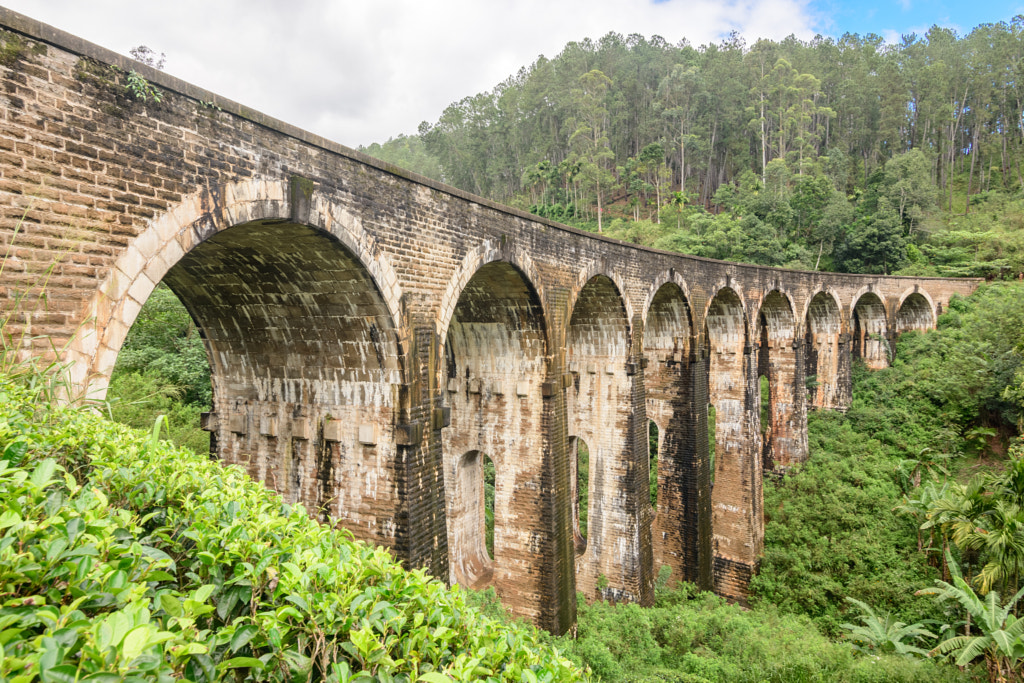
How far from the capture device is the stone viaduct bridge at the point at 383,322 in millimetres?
3578

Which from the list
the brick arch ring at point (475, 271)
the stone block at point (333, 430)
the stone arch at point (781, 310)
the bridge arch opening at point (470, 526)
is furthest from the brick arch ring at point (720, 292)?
the stone block at point (333, 430)

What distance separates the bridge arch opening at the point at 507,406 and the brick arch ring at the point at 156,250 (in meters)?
3.91

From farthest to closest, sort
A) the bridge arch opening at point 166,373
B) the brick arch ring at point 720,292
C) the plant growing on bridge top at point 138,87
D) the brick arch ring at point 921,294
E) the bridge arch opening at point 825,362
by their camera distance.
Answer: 1. the brick arch ring at point 921,294
2. the bridge arch opening at point 825,362
3. the brick arch ring at point 720,292
4. the bridge arch opening at point 166,373
5. the plant growing on bridge top at point 138,87

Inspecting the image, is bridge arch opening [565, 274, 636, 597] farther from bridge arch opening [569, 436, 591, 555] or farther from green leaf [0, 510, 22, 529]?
green leaf [0, 510, 22, 529]

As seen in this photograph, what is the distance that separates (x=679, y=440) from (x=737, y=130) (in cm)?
3901

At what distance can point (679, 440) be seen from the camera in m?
13.1

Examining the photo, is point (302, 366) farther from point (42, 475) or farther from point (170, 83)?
point (42, 475)

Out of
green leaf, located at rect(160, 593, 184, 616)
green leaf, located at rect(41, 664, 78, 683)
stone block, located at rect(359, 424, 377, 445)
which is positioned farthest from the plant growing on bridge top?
green leaf, located at rect(41, 664, 78, 683)

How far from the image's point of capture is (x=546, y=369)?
915 centimetres

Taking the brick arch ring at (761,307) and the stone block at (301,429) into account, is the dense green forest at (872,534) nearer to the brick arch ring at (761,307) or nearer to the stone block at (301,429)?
the stone block at (301,429)

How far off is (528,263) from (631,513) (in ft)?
19.8

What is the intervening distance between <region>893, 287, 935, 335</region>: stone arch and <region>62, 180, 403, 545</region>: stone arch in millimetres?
25930

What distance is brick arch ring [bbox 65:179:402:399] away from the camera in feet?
A: 11.9

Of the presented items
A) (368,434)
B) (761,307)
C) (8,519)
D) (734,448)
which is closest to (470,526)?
(368,434)
